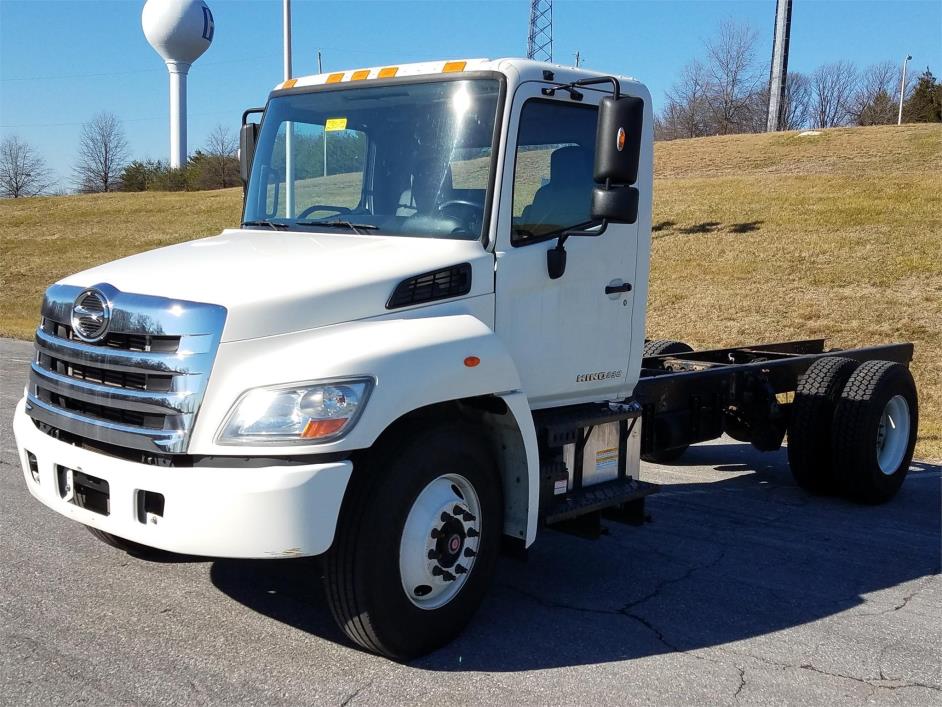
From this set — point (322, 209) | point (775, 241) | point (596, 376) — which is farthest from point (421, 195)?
point (775, 241)

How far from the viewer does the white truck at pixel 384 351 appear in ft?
12.1

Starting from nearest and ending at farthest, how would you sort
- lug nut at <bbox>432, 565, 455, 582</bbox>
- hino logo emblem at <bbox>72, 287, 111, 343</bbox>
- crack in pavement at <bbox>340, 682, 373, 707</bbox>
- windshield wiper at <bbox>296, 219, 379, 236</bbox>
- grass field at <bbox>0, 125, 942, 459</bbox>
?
crack in pavement at <bbox>340, 682, 373, 707</bbox>
hino logo emblem at <bbox>72, 287, 111, 343</bbox>
lug nut at <bbox>432, 565, 455, 582</bbox>
windshield wiper at <bbox>296, 219, 379, 236</bbox>
grass field at <bbox>0, 125, 942, 459</bbox>

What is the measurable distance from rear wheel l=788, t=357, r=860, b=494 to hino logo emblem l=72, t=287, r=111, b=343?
507 centimetres

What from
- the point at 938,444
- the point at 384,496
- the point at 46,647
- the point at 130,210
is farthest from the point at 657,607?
the point at 130,210

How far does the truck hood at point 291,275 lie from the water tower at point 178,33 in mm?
59901

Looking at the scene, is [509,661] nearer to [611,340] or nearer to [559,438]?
[559,438]

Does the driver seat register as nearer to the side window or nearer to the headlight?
the side window

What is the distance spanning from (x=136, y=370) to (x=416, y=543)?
1346mm

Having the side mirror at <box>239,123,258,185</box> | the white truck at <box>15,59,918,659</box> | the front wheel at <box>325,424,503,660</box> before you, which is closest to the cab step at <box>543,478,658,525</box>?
the white truck at <box>15,59,918,659</box>

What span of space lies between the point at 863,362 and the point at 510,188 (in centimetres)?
423

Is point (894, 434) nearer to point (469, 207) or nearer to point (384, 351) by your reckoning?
point (469, 207)

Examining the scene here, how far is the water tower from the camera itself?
5909cm

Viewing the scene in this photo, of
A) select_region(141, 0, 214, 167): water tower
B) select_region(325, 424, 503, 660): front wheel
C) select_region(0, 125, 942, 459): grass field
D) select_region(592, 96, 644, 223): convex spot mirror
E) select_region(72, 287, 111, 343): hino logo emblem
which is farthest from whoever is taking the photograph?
select_region(141, 0, 214, 167): water tower

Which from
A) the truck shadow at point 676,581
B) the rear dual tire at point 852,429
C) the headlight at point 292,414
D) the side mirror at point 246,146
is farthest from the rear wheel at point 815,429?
the headlight at point 292,414
